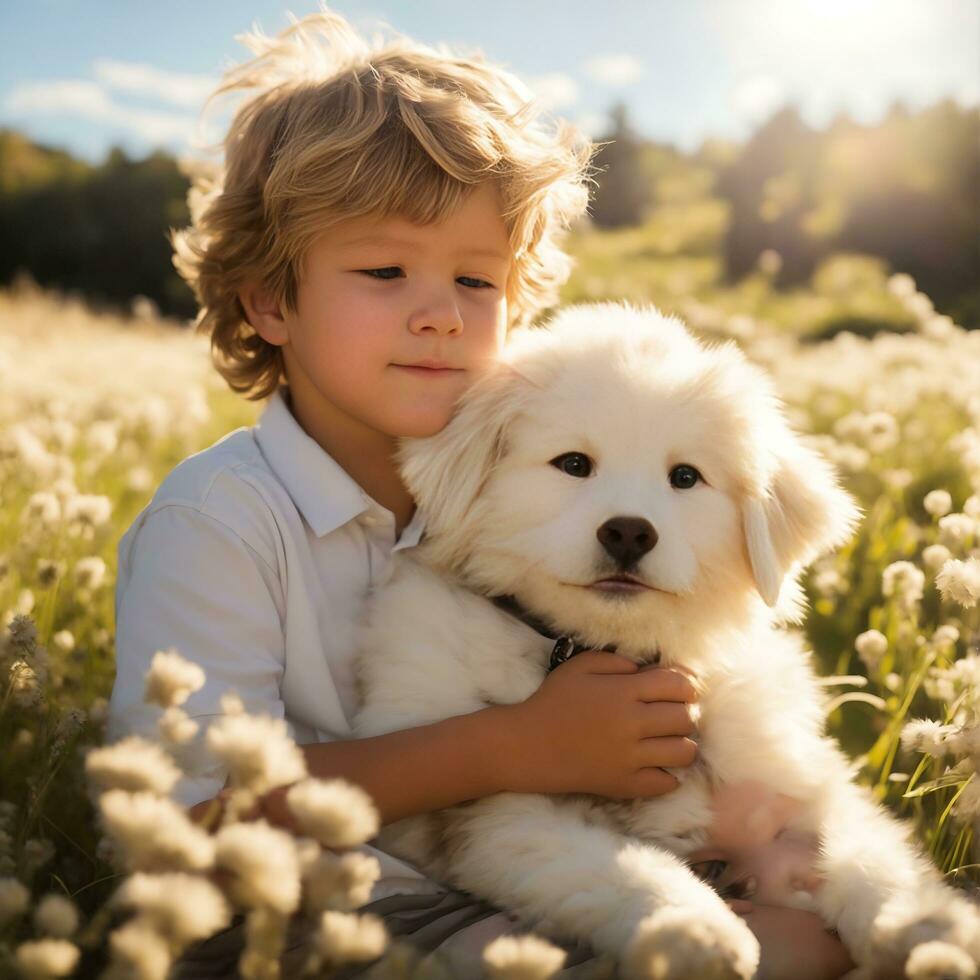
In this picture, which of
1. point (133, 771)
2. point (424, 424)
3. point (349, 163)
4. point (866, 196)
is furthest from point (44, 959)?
point (866, 196)

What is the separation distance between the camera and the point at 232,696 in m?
1.73

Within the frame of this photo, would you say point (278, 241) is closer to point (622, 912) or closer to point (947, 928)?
point (622, 912)

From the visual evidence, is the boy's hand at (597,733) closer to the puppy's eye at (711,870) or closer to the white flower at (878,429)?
the puppy's eye at (711,870)

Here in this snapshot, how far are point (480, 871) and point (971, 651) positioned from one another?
152 centimetres

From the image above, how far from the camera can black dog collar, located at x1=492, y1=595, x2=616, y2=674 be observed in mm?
2410

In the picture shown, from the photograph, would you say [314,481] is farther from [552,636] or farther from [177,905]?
[177,905]

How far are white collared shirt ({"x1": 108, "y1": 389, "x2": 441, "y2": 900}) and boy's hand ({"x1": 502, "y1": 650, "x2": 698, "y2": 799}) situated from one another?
0.37 metres

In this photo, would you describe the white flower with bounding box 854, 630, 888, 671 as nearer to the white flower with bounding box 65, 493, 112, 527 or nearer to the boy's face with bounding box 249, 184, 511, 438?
the boy's face with bounding box 249, 184, 511, 438

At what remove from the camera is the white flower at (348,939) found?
1286 millimetres

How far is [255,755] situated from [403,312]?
5.16 feet

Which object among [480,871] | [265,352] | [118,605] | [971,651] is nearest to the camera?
[480,871]

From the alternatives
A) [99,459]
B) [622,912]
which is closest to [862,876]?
[622,912]

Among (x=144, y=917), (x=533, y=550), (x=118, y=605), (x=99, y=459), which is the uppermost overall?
(x=533, y=550)

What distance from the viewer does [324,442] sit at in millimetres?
3049
